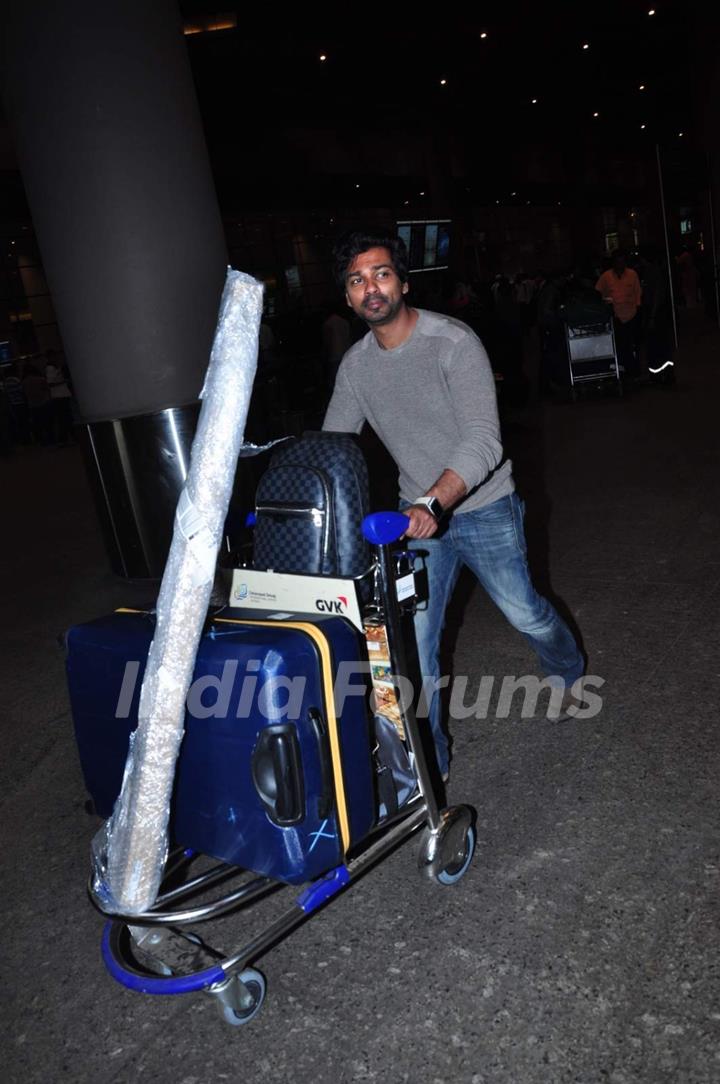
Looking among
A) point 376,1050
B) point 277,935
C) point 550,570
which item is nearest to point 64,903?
point 277,935

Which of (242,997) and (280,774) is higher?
(280,774)

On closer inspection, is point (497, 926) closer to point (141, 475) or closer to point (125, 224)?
point (141, 475)

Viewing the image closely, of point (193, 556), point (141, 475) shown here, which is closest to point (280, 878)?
point (193, 556)

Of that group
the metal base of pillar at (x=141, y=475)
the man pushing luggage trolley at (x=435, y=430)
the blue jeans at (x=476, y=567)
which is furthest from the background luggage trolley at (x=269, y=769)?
the metal base of pillar at (x=141, y=475)

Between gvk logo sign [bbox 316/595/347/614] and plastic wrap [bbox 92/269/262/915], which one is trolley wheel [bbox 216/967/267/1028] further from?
gvk logo sign [bbox 316/595/347/614]

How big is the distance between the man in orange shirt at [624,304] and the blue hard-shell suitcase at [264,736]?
37.4 ft

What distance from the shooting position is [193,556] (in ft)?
7.11

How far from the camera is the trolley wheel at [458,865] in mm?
2725

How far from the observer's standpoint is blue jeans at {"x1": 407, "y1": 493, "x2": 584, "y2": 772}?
10.2ft

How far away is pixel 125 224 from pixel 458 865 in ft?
16.3

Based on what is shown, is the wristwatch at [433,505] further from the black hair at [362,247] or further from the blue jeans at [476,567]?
the black hair at [362,247]

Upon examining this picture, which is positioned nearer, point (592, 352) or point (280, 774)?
point (280, 774)

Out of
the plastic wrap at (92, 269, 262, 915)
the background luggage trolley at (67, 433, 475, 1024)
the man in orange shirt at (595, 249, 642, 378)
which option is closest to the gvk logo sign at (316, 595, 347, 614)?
the background luggage trolley at (67, 433, 475, 1024)

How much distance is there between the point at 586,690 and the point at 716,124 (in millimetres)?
18436
